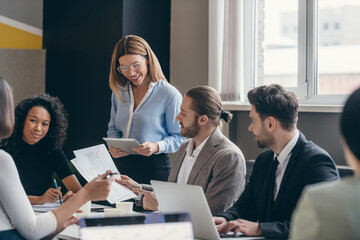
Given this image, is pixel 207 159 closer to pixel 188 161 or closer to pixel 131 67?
pixel 188 161

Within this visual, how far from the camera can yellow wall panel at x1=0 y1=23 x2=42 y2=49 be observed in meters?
4.68

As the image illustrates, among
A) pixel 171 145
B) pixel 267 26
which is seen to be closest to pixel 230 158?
pixel 171 145

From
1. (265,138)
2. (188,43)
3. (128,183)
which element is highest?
(188,43)

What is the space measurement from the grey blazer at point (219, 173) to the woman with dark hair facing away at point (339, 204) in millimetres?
1210

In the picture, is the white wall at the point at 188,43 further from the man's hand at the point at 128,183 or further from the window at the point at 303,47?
the man's hand at the point at 128,183

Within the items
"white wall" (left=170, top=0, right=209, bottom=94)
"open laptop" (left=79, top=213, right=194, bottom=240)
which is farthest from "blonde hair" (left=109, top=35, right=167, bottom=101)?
"open laptop" (left=79, top=213, right=194, bottom=240)

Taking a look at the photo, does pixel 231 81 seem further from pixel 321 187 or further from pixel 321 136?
pixel 321 187

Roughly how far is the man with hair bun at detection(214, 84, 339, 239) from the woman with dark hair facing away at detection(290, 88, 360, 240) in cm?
92

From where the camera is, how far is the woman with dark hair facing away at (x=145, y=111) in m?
2.99

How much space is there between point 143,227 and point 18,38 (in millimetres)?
3934

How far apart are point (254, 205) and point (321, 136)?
4.14 feet

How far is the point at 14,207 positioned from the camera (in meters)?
1.64

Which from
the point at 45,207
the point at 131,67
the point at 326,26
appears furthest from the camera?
the point at 326,26

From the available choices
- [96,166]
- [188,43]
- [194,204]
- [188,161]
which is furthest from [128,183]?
[188,43]
